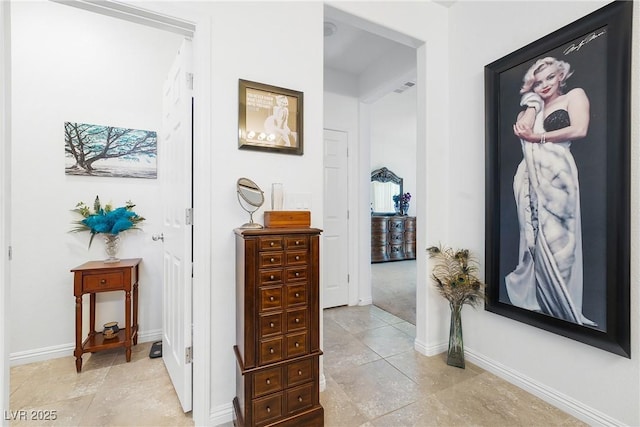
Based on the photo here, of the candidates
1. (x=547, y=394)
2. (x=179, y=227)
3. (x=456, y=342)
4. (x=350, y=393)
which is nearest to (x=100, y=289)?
(x=179, y=227)

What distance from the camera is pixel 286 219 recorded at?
61.0 inches

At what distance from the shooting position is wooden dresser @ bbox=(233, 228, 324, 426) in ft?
4.43

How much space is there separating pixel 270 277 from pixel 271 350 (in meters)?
0.36

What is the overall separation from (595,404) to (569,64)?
73.7 inches

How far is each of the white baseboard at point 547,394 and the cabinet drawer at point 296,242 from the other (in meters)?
1.71

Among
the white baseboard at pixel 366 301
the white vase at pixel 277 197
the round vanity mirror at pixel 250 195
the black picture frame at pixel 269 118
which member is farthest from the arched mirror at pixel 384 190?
the round vanity mirror at pixel 250 195

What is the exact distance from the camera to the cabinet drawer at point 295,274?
1420mm

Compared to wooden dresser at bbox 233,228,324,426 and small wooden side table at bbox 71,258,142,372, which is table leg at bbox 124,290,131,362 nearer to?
small wooden side table at bbox 71,258,142,372

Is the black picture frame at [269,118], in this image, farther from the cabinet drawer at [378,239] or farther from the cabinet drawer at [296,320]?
the cabinet drawer at [378,239]

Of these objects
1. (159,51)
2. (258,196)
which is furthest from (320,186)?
(159,51)

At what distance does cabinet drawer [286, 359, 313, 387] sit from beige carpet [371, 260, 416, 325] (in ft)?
6.08

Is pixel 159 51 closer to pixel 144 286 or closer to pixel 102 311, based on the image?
pixel 144 286

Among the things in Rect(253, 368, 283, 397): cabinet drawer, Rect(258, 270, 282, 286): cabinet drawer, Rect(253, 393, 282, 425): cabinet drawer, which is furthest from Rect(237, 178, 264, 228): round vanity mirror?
Rect(253, 393, 282, 425): cabinet drawer

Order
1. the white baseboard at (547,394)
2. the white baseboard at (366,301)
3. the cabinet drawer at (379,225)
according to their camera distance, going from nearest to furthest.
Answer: the white baseboard at (547,394) < the white baseboard at (366,301) < the cabinet drawer at (379,225)
